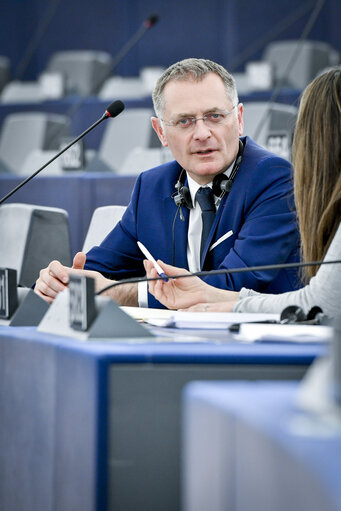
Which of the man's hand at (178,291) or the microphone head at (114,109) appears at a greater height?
the microphone head at (114,109)

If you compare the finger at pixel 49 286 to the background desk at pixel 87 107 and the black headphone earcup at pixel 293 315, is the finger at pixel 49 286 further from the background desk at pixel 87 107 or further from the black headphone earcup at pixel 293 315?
the background desk at pixel 87 107

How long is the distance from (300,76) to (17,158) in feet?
6.29

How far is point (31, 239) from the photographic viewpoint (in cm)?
315

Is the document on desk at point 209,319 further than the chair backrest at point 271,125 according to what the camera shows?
No

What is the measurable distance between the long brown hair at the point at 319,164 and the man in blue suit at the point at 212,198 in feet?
1.25

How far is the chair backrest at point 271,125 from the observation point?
3768 mm

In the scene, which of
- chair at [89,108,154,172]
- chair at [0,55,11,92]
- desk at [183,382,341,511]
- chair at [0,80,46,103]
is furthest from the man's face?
chair at [0,55,11,92]

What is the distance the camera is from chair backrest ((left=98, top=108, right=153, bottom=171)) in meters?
5.34

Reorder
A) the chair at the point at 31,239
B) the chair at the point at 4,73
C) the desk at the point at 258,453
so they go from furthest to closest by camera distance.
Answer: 1. the chair at the point at 4,73
2. the chair at the point at 31,239
3. the desk at the point at 258,453

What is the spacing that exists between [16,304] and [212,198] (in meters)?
0.86

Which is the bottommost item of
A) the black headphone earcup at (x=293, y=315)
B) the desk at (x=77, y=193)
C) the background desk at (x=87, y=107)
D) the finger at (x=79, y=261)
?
the black headphone earcup at (x=293, y=315)

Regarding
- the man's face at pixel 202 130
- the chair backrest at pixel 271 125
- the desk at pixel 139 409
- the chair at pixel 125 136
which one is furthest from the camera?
the chair at pixel 125 136

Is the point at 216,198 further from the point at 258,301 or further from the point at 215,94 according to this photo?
the point at 258,301

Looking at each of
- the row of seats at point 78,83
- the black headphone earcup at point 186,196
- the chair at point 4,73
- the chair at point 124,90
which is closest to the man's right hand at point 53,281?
the black headphone earcup at point 186,196
